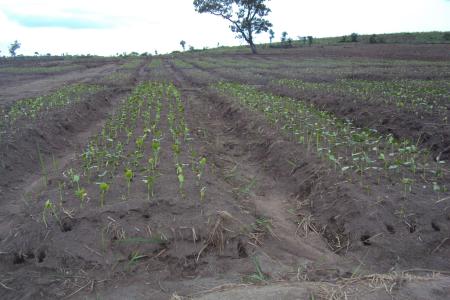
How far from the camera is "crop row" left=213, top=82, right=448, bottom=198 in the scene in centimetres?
585

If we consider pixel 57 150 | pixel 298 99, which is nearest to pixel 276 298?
pixel 57 150

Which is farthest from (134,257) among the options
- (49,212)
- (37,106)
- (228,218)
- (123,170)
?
(37,106)

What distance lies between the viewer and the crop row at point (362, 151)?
5.85m

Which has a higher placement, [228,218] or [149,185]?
[149,185]

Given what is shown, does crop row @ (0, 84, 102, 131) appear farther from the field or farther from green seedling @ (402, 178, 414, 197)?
green seedling @ (402, 178, 414, 197)

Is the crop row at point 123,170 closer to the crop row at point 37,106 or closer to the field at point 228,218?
the field at point 228,218

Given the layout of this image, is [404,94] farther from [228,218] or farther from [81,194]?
[81,194]

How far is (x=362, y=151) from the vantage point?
22.4 feet

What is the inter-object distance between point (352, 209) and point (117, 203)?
2.84 m

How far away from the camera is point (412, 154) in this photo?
680 centimetres

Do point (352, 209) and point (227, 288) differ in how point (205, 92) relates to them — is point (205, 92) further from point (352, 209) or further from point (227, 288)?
point (227, 288)

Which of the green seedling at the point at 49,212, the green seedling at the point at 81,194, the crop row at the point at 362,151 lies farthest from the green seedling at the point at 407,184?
the green seedling at the point at 49,212

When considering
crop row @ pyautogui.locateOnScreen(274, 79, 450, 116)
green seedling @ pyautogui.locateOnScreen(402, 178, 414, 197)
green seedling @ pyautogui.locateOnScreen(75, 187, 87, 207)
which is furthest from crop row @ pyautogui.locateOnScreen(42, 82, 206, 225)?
crop row @ pyautogui.locateOnScreen(274, 79, 450, 116)

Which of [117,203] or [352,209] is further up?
[117,203]
